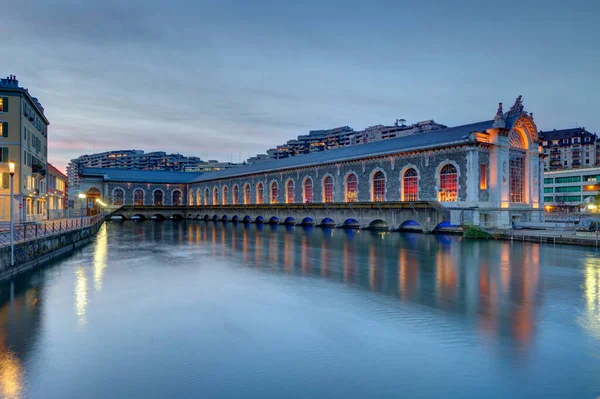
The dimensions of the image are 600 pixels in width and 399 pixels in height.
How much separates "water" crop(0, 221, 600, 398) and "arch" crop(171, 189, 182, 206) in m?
67.1

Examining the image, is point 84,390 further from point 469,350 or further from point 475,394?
point 469,350

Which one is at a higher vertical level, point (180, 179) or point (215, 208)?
point (180, 179)

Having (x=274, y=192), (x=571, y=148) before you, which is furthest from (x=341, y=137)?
(x=274, y=192)

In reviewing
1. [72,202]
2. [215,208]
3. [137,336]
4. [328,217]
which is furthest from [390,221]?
[72,202]

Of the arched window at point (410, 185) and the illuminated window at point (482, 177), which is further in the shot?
the arched window at point (410, 185)

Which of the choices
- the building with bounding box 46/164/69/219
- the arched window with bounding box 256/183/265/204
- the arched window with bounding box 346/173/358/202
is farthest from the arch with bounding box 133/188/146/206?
the arched window with bounding box 346/173/358/202

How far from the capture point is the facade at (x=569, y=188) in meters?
72.6

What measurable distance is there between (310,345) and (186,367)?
257 centimetres

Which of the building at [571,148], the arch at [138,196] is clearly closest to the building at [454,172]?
the arch at [138,196]

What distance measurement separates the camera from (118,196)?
78.1 meters

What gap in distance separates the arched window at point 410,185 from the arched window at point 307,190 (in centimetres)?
1519

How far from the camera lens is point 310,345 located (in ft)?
29.1

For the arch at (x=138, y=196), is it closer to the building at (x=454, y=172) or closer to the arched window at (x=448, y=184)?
the building at (x=454, y=172)

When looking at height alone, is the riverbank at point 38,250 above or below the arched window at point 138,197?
below
